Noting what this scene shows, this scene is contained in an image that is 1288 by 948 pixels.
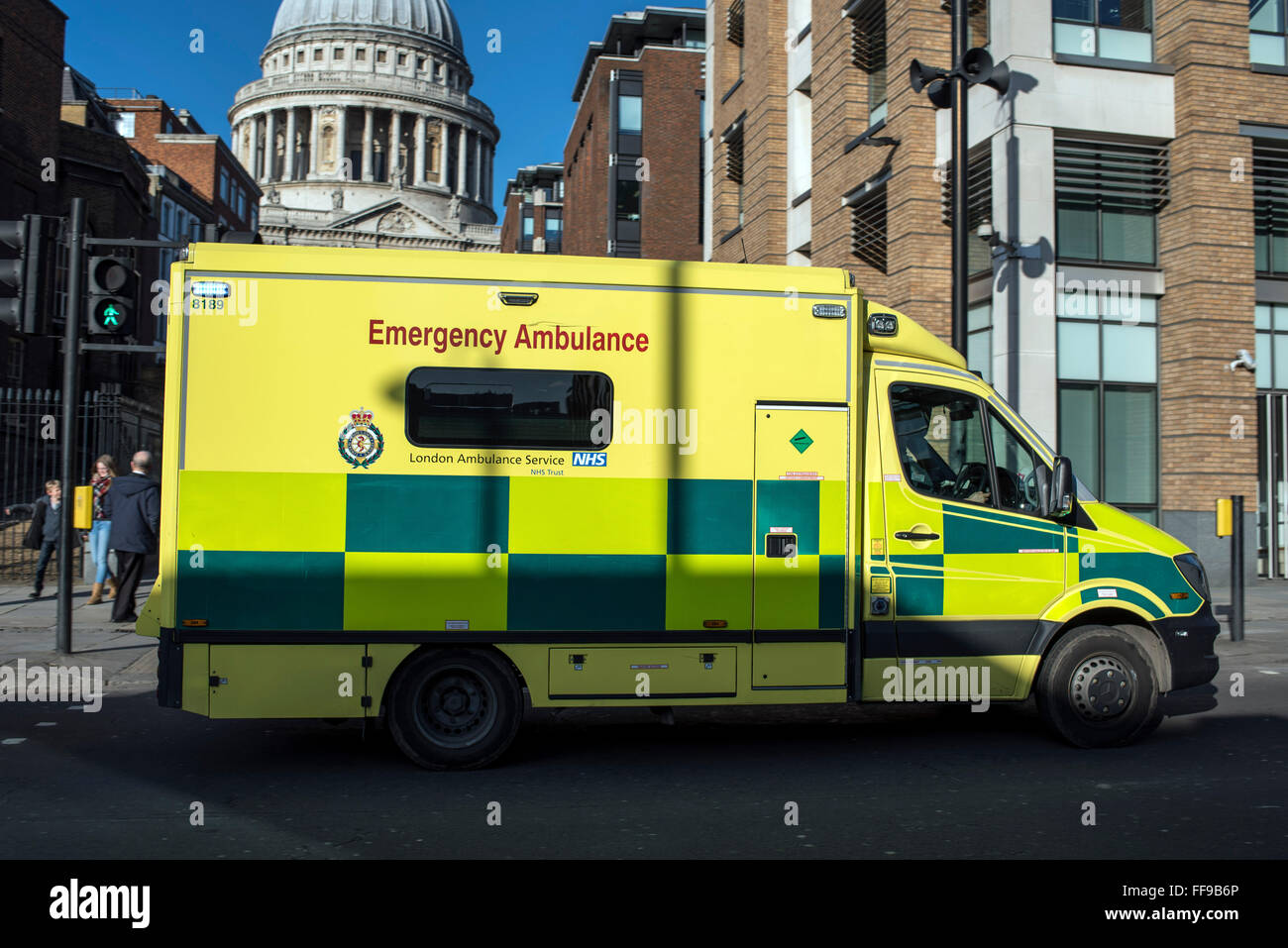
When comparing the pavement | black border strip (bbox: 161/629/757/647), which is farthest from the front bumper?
the pavement

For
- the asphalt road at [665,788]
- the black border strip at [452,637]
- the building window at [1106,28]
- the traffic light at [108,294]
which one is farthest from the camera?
the building window at [1106,28]

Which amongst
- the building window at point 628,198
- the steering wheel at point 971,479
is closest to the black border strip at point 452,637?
the steering wheel at point 971,479

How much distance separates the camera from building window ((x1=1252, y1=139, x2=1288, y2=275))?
17.1 meters

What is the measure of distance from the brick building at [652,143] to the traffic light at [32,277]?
28834mm

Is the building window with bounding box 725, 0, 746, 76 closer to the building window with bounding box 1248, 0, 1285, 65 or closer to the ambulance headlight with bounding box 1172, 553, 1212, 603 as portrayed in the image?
the building window with bounding box 1248, 0, 1285, 65

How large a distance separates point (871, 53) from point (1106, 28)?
4.28 m

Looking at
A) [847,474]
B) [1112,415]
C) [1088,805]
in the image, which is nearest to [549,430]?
[847,474]

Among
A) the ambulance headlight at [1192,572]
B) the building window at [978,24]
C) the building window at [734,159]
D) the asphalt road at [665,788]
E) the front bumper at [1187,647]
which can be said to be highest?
the building window at [734,159]

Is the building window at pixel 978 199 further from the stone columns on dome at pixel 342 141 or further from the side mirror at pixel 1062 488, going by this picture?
the stone columns on dome at pixel 342 141

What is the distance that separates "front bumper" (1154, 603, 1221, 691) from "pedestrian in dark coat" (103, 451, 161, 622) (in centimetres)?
1005

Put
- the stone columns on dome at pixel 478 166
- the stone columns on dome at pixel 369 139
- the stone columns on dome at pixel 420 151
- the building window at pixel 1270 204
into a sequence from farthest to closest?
the stone columns on dome at pixel 478 166
the stone columns on dome at pixel 420 151
the stone columns on dome at pixel 369 139
the building window at pixel 1270 204

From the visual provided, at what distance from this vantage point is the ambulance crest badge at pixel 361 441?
6.31 meters

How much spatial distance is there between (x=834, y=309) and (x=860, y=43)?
15055 mm
